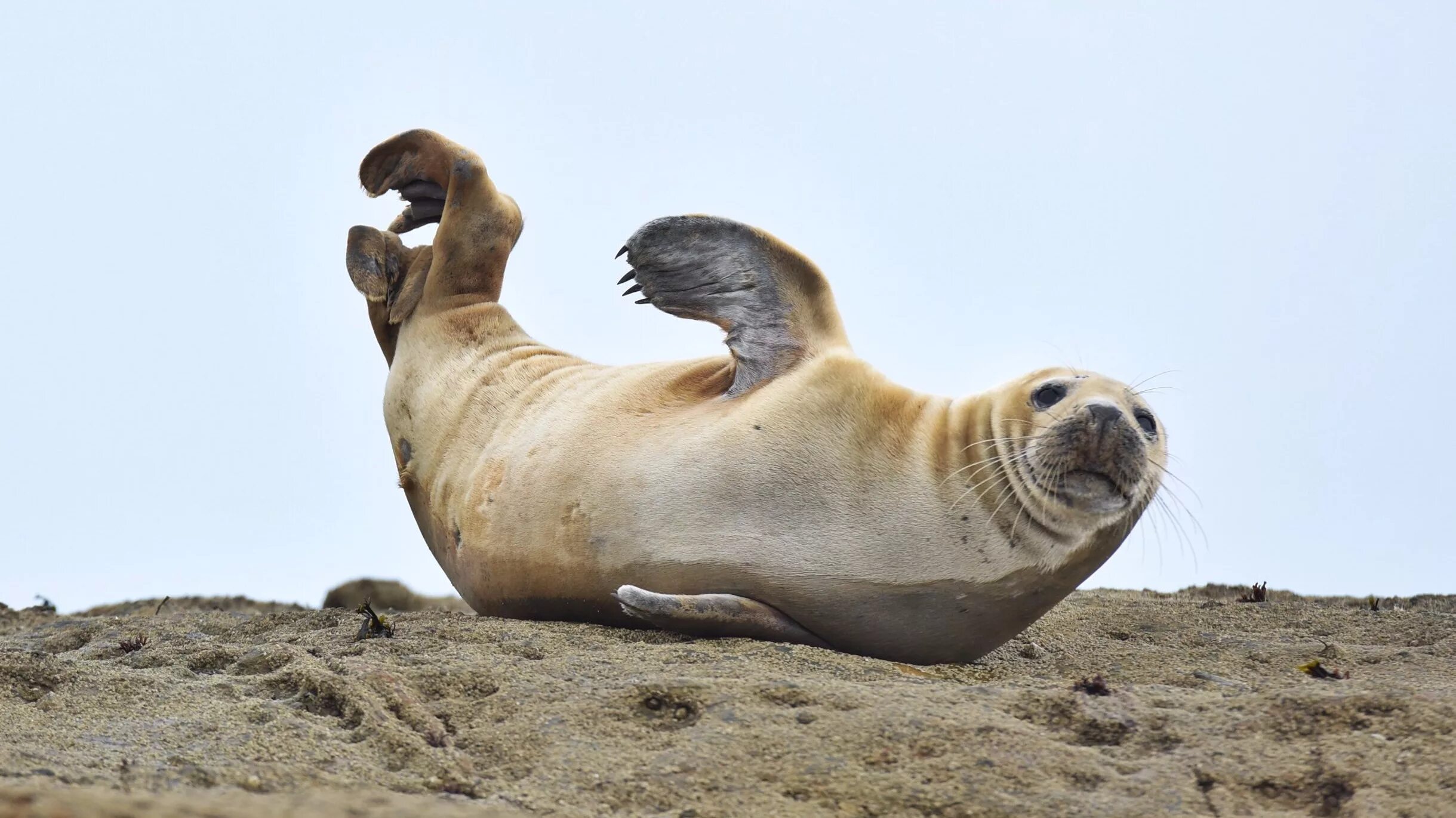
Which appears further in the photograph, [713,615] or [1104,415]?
[713,615]

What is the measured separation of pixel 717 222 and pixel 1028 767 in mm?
2502

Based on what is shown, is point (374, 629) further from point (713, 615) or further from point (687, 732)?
point (687, 732)

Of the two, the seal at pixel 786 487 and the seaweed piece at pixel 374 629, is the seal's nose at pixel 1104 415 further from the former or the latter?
the seaweed piece at pixel 374 629

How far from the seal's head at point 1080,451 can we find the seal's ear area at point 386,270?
10.3 feet

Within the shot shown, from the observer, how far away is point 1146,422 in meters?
4.75

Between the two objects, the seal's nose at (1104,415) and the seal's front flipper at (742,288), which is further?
the seal's front flipper at (742,288)

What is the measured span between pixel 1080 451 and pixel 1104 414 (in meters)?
0.13

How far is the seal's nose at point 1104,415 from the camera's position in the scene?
4480mm

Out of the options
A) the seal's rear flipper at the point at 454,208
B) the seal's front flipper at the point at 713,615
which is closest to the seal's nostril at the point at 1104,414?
the seal's front flipper at the point at 713,615

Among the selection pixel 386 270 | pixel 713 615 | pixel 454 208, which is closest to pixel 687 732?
pixel 713 615

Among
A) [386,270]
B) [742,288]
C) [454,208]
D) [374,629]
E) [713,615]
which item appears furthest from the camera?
[386,270]

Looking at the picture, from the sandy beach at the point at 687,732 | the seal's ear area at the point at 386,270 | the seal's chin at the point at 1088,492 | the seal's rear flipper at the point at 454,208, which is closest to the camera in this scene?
the sandy beach at the point at 687,732

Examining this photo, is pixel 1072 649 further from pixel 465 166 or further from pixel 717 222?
pixel 465 166

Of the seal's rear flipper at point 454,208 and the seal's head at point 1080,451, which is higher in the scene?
the seal's rear flipper at point 454,208
